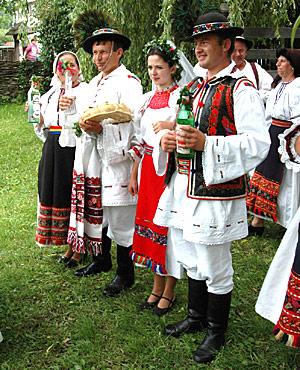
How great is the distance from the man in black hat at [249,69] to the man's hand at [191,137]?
8.67 feet

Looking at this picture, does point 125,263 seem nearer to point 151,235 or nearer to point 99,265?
point 99,265

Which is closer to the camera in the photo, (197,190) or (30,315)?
(197,190)

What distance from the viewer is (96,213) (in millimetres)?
3986

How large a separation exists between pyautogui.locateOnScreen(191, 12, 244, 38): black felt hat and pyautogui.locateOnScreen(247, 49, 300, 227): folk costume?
1849 millimetres

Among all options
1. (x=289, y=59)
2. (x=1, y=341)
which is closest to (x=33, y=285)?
(x=1, y=341)

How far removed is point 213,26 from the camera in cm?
284

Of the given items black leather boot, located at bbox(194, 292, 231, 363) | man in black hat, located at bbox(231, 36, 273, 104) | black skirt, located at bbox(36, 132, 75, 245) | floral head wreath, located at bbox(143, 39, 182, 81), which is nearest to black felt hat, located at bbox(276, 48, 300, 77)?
man in black hat, located at bbox(231, 36, 273, 104)

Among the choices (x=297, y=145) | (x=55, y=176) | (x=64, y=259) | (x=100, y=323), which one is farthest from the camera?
(x=64, y=259)

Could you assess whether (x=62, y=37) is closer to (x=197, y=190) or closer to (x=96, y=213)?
(x=96, y=213)

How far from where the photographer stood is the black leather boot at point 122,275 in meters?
3.96

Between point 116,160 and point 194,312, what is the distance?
1.12m

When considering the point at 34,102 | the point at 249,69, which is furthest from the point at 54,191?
the point at 249,69

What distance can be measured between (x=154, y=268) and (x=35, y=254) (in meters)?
1.64

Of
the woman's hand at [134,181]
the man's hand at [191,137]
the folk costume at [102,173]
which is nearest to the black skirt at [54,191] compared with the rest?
the folk costume at [102,173]
